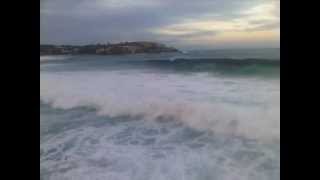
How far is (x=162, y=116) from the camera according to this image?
1423mm

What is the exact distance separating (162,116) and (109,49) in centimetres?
32

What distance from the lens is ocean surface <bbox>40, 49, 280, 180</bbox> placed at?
4.48 ft

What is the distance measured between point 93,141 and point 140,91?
24 centimetres

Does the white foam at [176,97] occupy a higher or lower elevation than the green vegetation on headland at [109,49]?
lower

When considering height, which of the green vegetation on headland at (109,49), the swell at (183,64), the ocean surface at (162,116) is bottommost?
the ocean surface at (162,116)

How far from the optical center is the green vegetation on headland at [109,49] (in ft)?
4.72

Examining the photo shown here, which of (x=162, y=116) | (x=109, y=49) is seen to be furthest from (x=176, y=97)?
(x=109, y=49)

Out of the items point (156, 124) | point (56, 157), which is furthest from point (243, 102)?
point (56, 157)

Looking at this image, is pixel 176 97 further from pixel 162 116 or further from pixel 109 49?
pixel 109 49

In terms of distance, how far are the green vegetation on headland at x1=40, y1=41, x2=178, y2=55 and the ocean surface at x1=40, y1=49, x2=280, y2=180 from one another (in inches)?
0.9

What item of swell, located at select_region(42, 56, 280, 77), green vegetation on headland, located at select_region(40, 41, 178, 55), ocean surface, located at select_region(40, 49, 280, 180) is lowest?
ocean surface, located at select_region(40, 49, 280, 180)

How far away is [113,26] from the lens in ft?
4.77

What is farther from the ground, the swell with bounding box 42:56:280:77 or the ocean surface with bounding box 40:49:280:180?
the swell with bounding box 42:56:280:77
